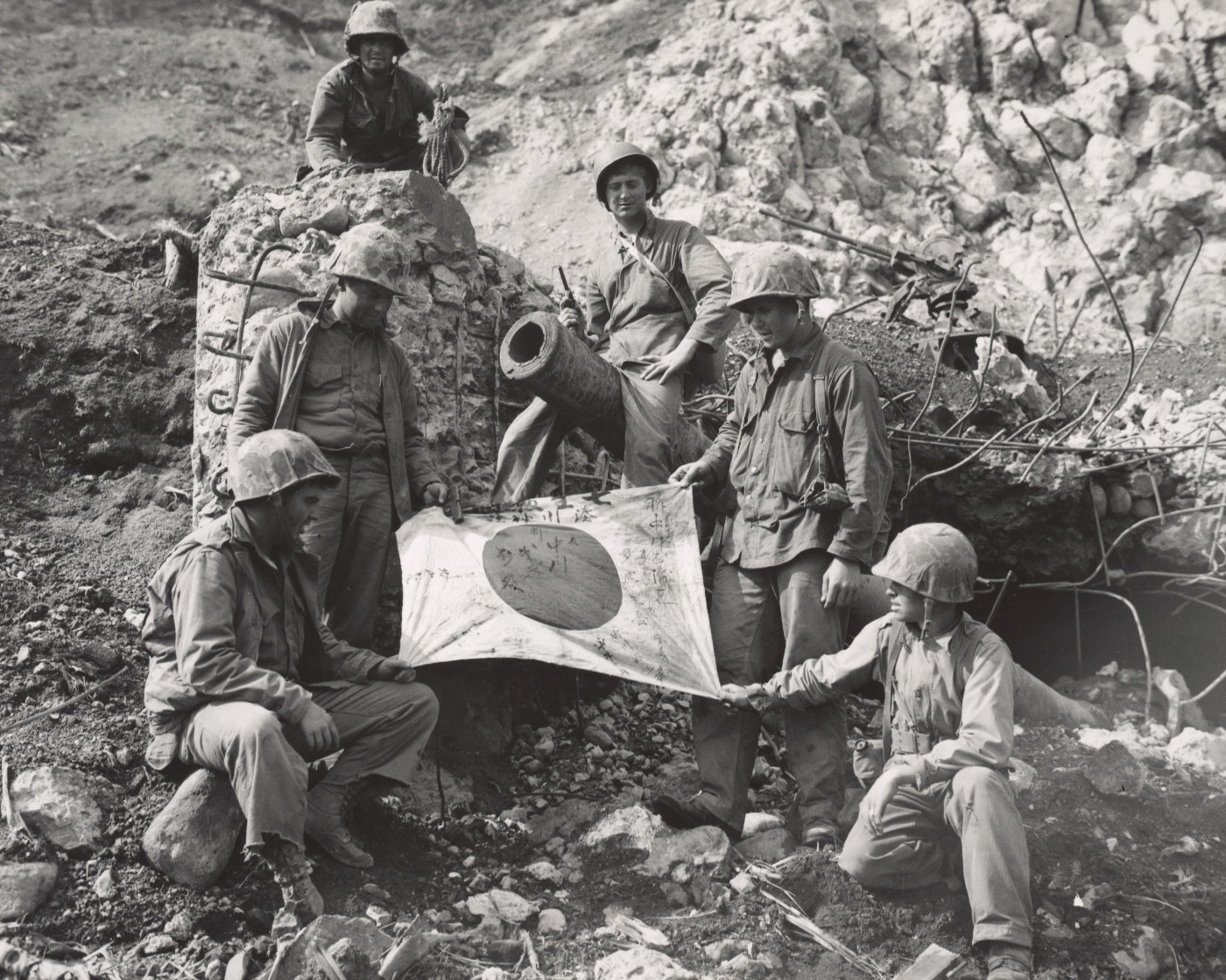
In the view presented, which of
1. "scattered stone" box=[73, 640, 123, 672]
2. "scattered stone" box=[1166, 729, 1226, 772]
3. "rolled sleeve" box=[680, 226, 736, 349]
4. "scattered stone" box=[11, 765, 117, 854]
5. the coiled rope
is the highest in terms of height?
the coiled rope

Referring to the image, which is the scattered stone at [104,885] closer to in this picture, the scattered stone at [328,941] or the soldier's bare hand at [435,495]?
the scattered stone at [328,941]

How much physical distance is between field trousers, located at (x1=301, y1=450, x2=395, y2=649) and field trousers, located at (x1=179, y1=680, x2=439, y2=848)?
0.69 metres

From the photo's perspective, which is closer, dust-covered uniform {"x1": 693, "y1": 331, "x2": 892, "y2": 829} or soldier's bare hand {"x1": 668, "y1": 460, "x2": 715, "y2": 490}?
dust-covered uniform {"x1": 693, "y1": 331, "x2": 892, "y2": 829}

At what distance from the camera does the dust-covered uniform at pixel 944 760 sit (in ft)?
12.6

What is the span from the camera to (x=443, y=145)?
691 centimetres

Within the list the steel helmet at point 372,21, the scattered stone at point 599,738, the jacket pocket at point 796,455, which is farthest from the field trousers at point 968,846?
the steel helmet at point 372,21

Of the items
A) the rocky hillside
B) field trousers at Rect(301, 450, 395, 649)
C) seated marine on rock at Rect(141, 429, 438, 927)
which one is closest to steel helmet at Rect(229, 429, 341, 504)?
seated marine on rock at Rect(141, 429, 438, 927)

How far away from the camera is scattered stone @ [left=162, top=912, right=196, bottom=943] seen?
3955mm

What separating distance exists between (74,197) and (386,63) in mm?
7348

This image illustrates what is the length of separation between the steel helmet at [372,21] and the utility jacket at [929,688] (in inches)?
164

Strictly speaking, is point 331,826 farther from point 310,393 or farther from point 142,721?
point 310,393

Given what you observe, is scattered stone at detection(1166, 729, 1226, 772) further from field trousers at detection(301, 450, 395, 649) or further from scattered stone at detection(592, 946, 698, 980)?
field trousers at detection(301, 450, 395, 649)

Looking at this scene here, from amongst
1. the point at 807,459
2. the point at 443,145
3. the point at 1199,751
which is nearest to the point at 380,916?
the point at 807,459

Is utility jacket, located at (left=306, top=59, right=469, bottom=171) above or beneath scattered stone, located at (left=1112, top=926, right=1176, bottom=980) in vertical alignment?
above
